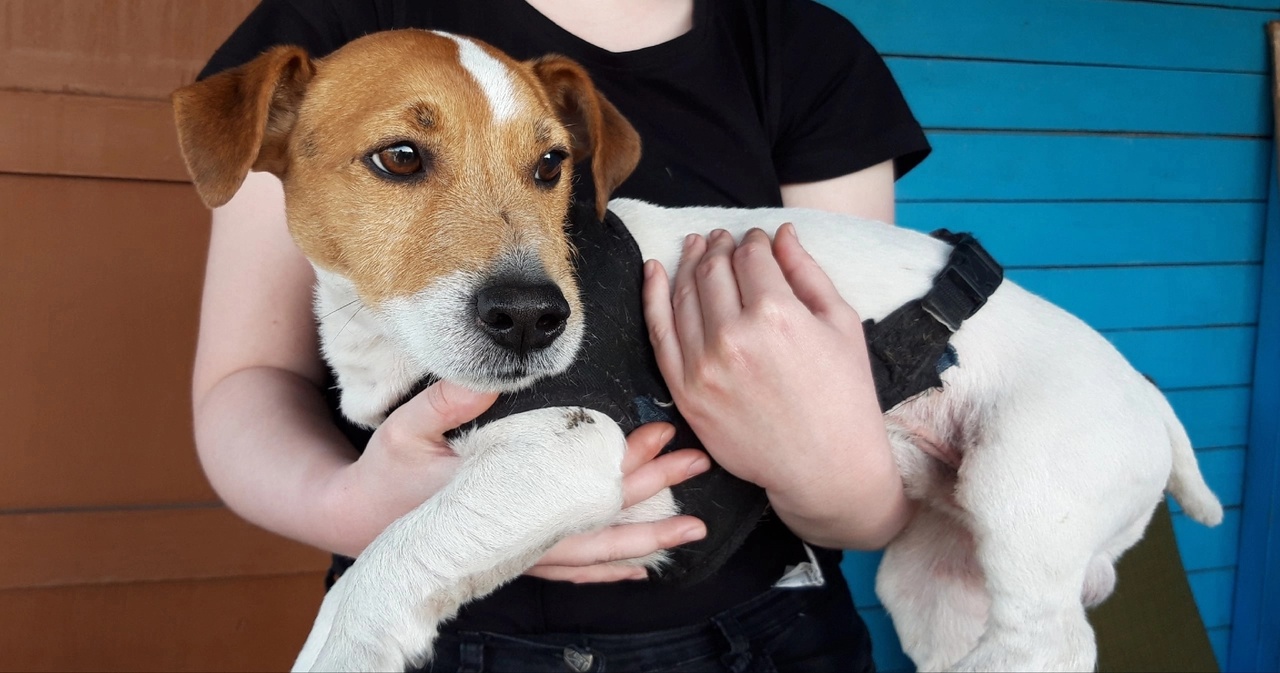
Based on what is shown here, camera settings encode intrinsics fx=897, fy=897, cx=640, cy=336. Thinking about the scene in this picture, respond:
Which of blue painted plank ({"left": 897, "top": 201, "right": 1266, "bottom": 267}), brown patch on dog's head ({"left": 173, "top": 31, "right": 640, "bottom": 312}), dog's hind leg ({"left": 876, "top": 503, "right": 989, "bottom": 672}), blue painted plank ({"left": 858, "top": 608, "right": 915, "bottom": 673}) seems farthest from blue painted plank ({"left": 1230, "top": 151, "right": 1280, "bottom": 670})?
brown patch on dog's head ({"left": 173, "top": 31, "right": 640, "bottom": 312})

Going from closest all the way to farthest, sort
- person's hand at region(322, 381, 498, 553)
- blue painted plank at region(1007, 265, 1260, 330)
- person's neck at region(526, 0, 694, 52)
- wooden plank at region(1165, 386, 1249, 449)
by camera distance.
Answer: person's hand at region(322, 381, 498, 553) < person's neck at region(526, 0, 694, 52) < blue painted plank at region(1007, 265, 1260, 330) < wooden plank at region(1165, 386, 1249, 449)

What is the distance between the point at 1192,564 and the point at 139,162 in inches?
160

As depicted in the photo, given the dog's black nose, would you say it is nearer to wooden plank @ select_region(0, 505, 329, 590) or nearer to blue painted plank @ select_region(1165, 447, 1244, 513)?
wooden plank @ select_region(0, 505, 329, 590)

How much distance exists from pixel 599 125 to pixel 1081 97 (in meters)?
2.50

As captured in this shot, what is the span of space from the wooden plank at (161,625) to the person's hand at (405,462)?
5.28ft

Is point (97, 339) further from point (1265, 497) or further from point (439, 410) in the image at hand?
point (1265, 497)

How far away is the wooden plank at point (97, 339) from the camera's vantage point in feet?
7.64

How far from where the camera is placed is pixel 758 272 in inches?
50.5

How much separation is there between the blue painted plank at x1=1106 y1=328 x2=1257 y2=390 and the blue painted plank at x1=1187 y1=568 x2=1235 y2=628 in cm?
80

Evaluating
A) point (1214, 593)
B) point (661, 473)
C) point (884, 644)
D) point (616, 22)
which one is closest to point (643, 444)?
point (661, 473)

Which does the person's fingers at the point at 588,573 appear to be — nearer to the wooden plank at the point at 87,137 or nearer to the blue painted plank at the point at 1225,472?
the wooden plank at the point at 87,137

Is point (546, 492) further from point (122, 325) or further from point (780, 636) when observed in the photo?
point (122, 325)

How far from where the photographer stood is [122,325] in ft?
7.93

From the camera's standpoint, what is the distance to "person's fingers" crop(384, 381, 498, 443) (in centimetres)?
117
